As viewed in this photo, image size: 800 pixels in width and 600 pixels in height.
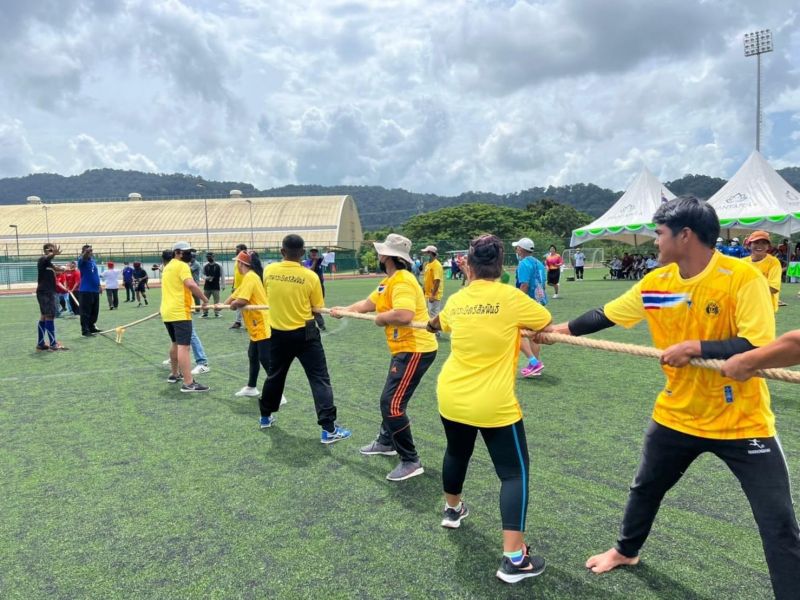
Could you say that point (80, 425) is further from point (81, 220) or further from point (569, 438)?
point (81, 220)

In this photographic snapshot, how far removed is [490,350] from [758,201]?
87.6 feet

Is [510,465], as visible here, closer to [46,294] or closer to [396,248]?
[396,248]

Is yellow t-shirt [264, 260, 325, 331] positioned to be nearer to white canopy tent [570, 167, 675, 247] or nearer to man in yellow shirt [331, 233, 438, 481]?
man in yellow shirt [331, 233, 438, 481]

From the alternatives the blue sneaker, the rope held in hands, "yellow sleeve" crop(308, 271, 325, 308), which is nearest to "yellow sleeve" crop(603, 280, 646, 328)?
the rope held in hands

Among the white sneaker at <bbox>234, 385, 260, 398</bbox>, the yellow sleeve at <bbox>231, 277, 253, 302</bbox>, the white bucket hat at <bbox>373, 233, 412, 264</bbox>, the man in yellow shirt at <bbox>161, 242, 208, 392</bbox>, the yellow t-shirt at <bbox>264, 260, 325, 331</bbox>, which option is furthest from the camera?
the man in yellow shirt at <bbox>161, 242, 208, 392</bbox>

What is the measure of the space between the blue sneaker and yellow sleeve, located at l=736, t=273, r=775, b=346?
3.76 m

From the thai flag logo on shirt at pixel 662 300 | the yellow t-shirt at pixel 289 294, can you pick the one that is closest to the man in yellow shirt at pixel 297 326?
the yellow t-shirt at pixel 289 294

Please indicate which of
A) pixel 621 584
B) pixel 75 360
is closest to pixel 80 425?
pixel 75 360

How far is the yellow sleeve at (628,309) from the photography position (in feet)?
8.81

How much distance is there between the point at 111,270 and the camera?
19.1 meters

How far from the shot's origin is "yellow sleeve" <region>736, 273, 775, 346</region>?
2148mm

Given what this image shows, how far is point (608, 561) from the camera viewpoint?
294 centimetres

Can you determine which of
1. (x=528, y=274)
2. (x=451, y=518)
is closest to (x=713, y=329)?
(x=451, y=518)

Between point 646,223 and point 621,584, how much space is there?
2708 centimetres
